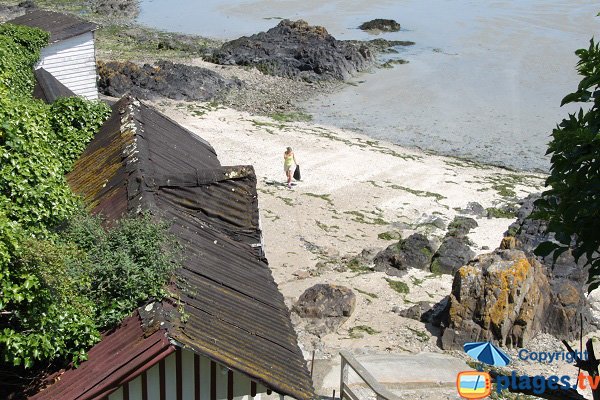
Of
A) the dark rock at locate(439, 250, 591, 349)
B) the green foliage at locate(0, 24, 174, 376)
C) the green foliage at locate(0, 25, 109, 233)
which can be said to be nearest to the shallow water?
the dark rock at locate(439, 250, 591, 349)

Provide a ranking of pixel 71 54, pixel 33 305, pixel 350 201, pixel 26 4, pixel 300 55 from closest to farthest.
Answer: pixel 33 305 < pixel 71 54 < pixel 350 201 < pixel 300 55 < pixel 26 4

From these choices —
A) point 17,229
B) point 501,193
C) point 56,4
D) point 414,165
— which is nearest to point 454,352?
point 17,229

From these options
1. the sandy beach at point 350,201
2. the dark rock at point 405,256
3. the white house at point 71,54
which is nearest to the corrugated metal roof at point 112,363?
the sandy beach at point 350,201

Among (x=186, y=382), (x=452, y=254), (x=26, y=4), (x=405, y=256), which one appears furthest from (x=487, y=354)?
(x=26, y=4)

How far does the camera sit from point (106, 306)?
25.2 feet

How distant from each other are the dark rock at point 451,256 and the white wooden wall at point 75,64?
9.73 meters

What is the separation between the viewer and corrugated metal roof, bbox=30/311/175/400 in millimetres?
7043

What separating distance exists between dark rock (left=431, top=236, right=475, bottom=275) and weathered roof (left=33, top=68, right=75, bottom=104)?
8952 millimetres

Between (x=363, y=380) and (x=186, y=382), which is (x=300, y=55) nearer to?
(x=363, y=380)

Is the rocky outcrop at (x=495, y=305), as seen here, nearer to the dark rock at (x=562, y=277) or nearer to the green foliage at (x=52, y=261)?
the dark rock at (x=562, y=277)

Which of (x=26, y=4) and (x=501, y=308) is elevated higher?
(x=26, y=4)

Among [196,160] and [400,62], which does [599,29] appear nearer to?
[400,62]

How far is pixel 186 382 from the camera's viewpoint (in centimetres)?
739

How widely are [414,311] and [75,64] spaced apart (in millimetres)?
11348
